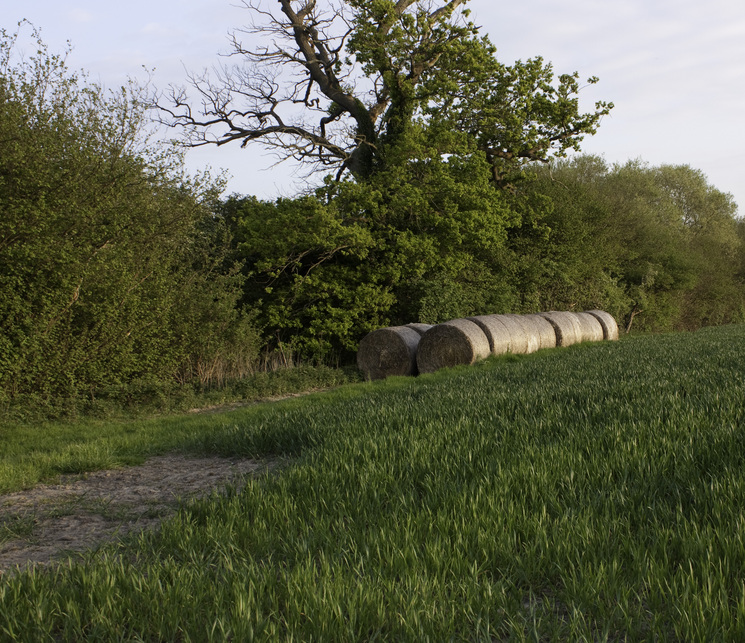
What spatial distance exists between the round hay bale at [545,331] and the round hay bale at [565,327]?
0.22 meters

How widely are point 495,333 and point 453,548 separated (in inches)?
525

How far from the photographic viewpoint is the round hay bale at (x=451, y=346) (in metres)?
15.6

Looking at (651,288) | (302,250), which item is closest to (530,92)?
(302,250)

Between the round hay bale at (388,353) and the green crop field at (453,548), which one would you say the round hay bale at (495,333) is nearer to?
the round hay bale at (388,353)

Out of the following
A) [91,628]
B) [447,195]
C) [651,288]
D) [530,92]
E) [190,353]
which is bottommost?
[91,628]

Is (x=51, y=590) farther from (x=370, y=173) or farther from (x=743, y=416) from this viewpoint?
(x=370, y=173)

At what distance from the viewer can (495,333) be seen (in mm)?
16391

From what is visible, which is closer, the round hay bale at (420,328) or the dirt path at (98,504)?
the dirt path at (98,504)

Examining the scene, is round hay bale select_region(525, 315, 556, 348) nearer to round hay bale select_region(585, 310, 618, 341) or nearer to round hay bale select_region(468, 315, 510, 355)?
round hay bale select_region(468, 315, 510, 355)

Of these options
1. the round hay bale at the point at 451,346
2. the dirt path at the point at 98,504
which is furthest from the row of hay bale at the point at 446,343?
the dirt path at the point at 98,504

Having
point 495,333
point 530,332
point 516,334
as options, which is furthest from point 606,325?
point 495,333

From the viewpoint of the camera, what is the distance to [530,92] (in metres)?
23.5

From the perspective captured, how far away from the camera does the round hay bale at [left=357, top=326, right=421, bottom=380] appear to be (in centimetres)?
1666

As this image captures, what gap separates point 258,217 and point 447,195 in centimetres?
577
